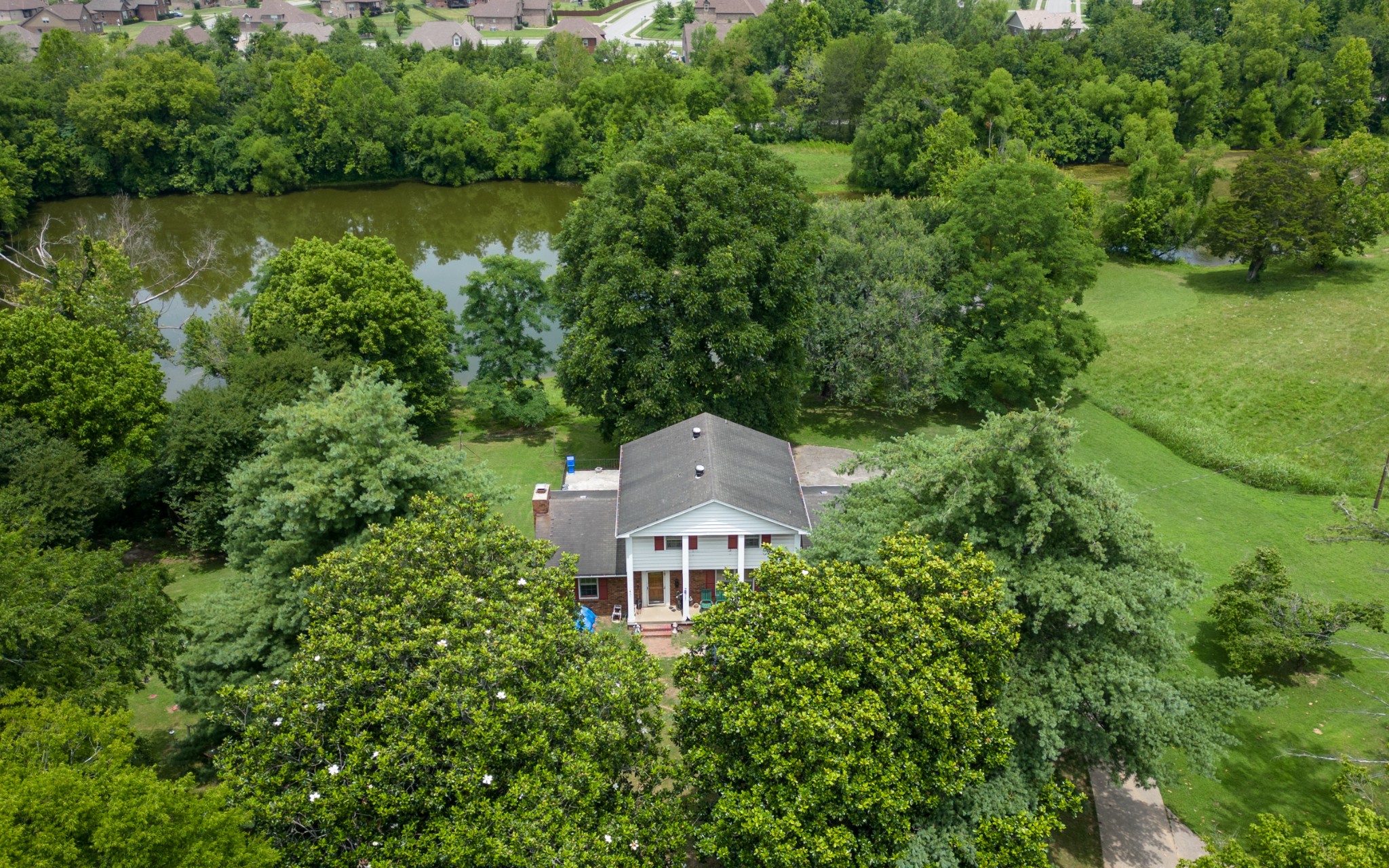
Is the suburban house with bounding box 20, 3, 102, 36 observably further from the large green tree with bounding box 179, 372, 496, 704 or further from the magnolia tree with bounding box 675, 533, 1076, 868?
the magnolia tree with bounding box 675, 533, 1076, 868

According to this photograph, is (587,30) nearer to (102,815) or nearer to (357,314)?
(357,314)

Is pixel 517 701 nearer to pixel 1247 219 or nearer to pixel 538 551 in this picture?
pixel 538 551

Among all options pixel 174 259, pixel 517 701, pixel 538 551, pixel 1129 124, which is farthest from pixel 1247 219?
pixel 174 259

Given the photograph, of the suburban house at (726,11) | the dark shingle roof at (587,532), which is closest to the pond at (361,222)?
the dark shingle roof at (587,532)

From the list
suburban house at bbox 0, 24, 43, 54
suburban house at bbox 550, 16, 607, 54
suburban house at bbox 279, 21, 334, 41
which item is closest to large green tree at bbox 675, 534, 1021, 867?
suburban house at bbox 0, 24, 43, 54

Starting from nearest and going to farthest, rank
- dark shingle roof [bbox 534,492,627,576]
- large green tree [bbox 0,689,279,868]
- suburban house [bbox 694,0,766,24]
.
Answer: large green tree [bbox 0,689,279,868] < dark shingle roof [bbox 534,492,627,576] < suburban house [bbox 694,0,766,24]

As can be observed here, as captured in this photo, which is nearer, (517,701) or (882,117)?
(517,701)
